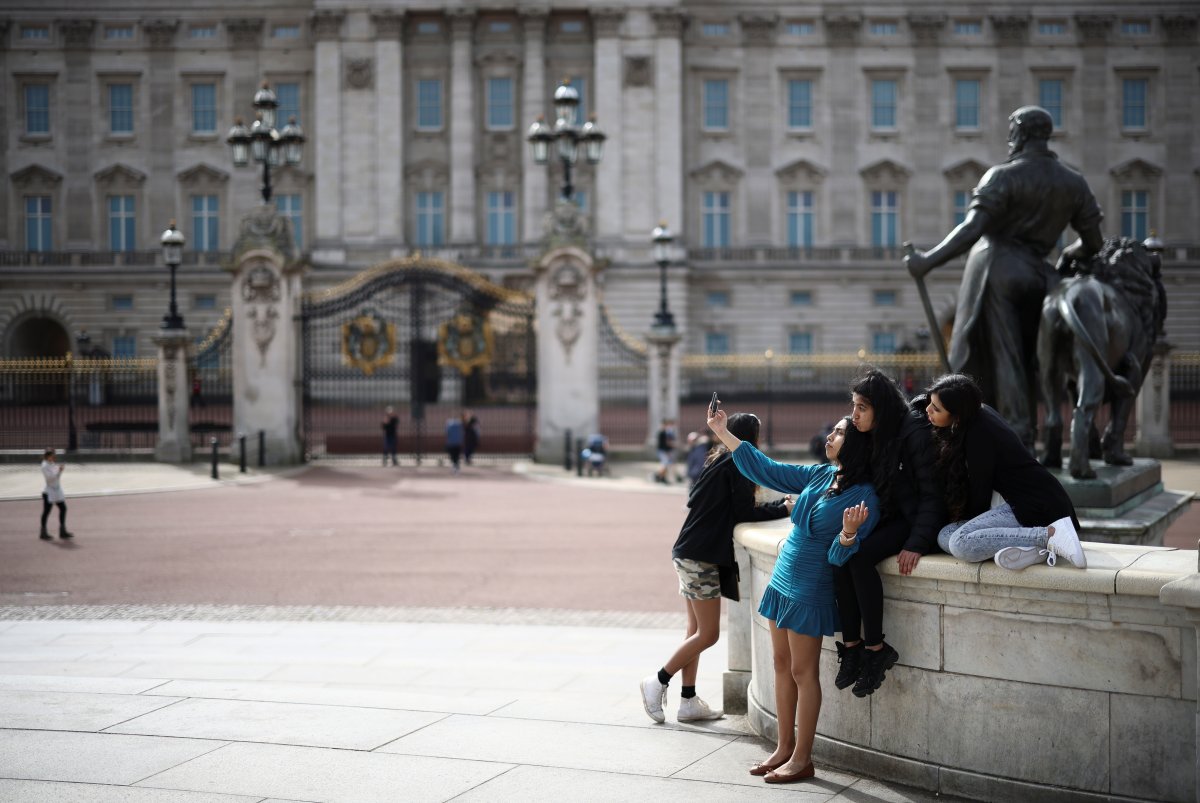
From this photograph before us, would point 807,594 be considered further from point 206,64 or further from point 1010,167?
point 206,64

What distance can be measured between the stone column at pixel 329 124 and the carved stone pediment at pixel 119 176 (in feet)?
27.5

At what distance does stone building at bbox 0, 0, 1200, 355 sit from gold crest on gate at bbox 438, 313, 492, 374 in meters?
24.7

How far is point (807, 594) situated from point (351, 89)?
5043cm

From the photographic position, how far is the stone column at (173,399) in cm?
2761

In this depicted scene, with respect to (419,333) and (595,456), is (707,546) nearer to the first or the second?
(595,456)

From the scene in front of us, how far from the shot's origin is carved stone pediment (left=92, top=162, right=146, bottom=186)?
184 ft

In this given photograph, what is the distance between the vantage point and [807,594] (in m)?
6.34

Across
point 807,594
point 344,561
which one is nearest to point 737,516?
point 807,594

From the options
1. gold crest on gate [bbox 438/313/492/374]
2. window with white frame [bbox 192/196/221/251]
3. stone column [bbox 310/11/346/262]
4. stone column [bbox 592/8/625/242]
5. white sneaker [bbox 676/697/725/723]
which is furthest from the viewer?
window with white frame [bbox 192/196/221/251]

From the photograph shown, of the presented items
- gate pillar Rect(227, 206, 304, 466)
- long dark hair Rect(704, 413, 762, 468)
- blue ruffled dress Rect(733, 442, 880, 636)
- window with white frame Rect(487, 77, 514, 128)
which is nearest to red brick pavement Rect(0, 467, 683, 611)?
gate pillar Rect(227, 206, 304, 466)

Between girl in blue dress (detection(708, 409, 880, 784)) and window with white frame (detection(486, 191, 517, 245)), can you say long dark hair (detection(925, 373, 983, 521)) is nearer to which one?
girl in blue dress (detection(708, 409, 880, 784))

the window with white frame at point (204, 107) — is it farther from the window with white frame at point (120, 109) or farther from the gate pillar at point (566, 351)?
the gate pillar at point (566, 351)

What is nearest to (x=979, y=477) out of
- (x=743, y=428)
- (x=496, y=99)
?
(x=743, y=428)

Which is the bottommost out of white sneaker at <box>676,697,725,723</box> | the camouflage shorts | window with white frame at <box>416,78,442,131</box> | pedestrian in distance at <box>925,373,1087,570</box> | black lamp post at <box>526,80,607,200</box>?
white sneaker at <box>676,697,725,723</box>
